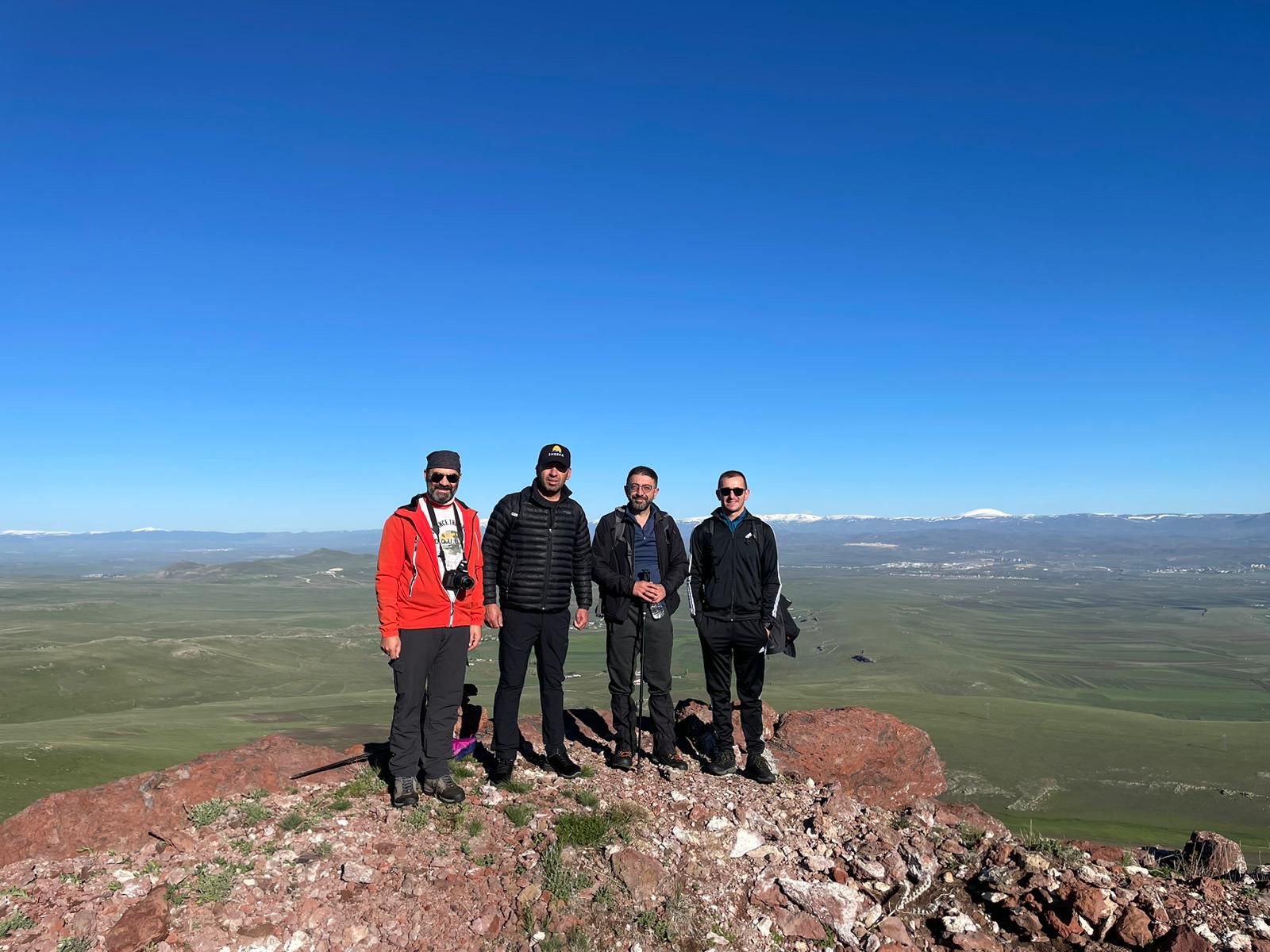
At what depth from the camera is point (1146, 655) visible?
95.9 metres

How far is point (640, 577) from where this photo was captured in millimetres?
7234

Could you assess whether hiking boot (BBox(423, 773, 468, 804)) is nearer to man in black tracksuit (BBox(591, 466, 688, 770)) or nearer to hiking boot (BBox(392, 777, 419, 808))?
hiking boot (BBox(392, 777, 419, 808))

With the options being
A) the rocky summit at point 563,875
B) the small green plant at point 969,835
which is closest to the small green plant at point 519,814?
the rocky summit at point 563,875

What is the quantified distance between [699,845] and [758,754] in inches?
74.1

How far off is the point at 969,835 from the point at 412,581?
5417 millimetres

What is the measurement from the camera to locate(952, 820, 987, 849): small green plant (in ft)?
19.9

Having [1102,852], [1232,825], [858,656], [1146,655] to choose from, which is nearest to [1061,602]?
[1146,655]

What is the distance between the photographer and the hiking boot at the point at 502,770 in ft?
22.2

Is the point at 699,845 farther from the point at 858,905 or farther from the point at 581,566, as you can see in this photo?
the point at 581,566

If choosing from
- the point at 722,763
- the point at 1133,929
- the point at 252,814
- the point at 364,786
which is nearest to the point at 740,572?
the point at 722,763

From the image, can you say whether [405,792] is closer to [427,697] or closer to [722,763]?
[427,697]

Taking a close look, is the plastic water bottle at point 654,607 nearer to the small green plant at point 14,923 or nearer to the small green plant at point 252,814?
the small green plant at point 252,814

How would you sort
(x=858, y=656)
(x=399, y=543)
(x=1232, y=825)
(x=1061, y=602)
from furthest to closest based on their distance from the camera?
(x=1061, y=602)
(x=858, y=656)
(x=1232, y=825)
(x=399, y=543)

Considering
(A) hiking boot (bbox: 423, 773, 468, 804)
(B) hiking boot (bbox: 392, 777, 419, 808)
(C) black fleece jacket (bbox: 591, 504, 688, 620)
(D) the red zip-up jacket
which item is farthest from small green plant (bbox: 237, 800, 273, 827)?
(C) black fleece jacket (bbox: 591, 504, 688, 620)
